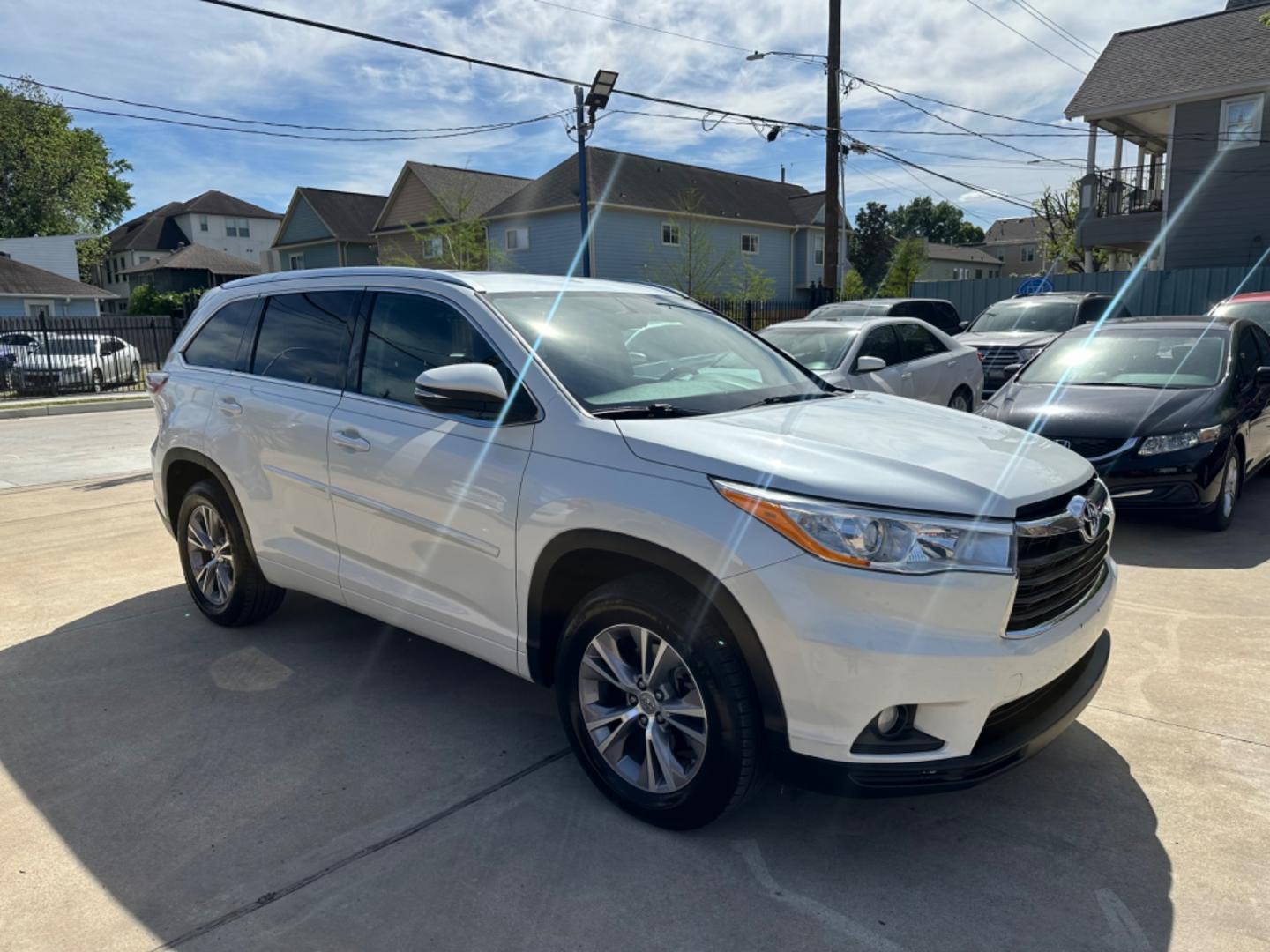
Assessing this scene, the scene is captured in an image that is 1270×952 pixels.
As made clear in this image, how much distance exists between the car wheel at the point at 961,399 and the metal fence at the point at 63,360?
786 inches

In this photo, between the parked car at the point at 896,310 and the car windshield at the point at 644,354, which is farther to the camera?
the parked car at the point at 896,310

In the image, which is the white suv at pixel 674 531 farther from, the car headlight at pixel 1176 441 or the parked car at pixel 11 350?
the parked car at pixel 11 350

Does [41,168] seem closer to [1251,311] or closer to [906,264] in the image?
[906,264]

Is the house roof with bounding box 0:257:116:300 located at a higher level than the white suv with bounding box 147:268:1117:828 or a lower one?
higher

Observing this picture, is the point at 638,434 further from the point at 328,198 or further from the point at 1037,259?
the point at 1037,259

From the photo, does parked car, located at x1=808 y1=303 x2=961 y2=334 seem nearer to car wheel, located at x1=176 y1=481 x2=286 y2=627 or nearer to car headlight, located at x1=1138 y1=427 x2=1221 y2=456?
car headlight, located at x1=1138 y1=427 x2=1221 y2=456

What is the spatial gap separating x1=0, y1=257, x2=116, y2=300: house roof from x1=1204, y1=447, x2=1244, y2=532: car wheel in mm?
42565

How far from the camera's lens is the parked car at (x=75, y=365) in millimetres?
20781

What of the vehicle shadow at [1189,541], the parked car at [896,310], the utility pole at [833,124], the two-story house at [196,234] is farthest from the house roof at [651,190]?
the two-story house at [196,234]

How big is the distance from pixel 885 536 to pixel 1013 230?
93762mm

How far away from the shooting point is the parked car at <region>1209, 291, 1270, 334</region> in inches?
404

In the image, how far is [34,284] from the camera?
38250mm

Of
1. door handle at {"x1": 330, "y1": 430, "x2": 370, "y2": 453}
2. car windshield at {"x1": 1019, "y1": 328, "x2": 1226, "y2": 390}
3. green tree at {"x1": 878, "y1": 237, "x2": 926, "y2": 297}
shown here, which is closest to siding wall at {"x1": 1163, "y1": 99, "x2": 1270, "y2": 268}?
car windshield at {"x1": 1019, "y1": 328, "x2": 1226, "y2": 390}

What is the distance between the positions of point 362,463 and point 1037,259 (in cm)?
8718
